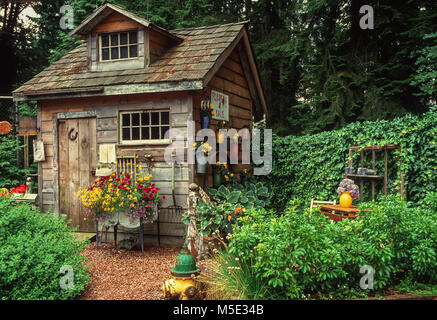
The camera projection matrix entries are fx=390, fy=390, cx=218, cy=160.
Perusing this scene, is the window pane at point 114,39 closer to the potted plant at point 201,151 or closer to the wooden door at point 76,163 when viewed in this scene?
the wooden door at point 76,163

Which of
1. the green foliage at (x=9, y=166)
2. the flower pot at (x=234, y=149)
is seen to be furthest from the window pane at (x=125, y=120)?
the green foliage at (x=9, y=166)

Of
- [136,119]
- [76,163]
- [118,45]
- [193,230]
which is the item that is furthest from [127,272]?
[118,45]

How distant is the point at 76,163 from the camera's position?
28.4 ft

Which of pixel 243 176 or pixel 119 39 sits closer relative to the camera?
pixel 119 39

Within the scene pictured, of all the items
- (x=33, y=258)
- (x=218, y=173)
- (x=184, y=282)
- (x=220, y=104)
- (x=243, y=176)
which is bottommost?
(x=184, y=282)

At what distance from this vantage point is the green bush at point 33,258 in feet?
14.6

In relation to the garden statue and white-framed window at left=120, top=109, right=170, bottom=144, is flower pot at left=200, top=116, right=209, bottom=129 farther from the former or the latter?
the garden statue

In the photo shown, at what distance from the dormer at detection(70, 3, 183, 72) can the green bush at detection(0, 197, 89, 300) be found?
3.99 m

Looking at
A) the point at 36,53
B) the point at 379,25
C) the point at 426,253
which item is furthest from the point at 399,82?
the point at 36,53

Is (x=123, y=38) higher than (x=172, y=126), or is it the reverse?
(x=123, y=38)

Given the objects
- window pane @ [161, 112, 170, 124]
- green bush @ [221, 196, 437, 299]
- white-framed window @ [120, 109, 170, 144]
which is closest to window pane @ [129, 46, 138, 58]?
white-framed window @ [120, 109, 170, 144]

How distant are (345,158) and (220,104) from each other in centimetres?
295

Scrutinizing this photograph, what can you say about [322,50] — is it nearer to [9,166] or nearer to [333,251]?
[333,251]

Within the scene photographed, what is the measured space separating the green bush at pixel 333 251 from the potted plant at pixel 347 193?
1.90 m
